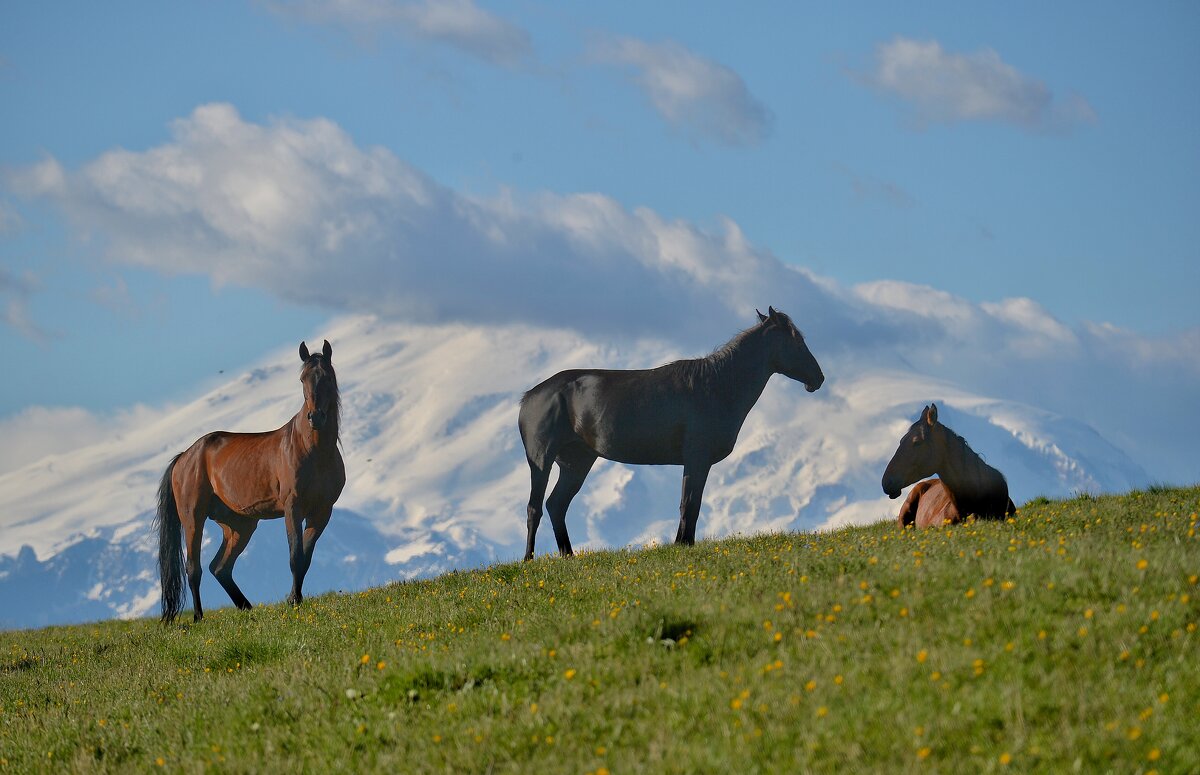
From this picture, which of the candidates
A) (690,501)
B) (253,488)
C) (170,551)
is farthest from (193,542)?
(690,501)

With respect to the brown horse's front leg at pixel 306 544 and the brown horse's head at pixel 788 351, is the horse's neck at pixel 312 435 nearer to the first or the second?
the brown horse's front leg at pixel 306 544

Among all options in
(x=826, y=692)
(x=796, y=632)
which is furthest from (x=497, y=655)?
(x=826, y=692)

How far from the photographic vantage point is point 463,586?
54.7 ft

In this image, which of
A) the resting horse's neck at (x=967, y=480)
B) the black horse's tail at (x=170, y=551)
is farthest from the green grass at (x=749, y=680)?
the black horse's tail at (x=170, y=551)

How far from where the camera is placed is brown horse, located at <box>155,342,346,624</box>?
19.5m

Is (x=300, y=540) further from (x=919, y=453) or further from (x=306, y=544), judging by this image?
(x=919, y=453)

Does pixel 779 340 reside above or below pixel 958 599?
above

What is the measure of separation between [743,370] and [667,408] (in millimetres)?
1386

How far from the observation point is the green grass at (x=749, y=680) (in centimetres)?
751

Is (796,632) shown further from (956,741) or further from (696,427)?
(696,427)

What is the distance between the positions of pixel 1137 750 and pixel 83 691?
1172 cm

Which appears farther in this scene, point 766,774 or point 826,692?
point 826,692

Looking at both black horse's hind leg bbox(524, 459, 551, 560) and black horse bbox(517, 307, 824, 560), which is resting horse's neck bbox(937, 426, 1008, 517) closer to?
black horse bbox(517, 307, 824, 560)

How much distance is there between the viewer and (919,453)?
669 inches
